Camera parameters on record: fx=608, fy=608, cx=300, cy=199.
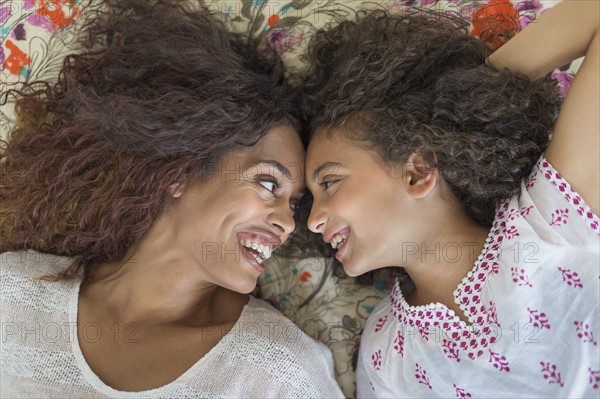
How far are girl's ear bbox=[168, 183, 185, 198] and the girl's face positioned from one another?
0.37 metres

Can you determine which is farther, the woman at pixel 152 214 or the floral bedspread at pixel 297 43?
the floral bedspread at pixel 297 43

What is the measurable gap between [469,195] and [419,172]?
0.18 m

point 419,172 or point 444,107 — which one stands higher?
point 444,107

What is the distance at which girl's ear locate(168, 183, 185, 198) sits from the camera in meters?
1.72

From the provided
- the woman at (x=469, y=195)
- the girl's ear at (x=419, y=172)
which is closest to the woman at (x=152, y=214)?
the woman at (x=469, y=195)

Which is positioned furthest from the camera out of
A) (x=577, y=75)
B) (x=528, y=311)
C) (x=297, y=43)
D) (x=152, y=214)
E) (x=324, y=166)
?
(x=297, y=43)

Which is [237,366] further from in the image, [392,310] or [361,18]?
[361,18]

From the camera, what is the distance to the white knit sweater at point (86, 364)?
169 centimetres

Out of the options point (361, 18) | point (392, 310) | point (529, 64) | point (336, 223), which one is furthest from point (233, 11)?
point (392, 310)

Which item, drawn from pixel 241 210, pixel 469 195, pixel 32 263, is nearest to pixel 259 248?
pixel 241 210

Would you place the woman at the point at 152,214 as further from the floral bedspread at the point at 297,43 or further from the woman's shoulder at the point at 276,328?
the floral bedspread at the point at 297,43

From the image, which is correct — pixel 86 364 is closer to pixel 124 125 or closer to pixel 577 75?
pixel 124 125

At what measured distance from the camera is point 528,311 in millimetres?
1586

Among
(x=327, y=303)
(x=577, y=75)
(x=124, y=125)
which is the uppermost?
(x=577, y=75)
